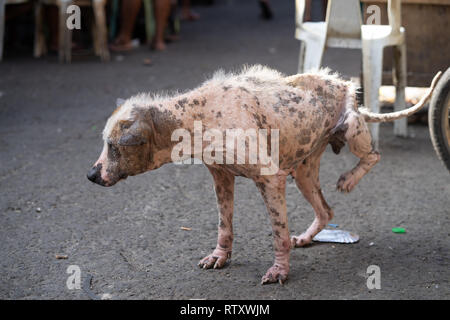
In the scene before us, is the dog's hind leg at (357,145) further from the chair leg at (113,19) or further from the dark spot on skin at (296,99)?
the chair leg at (113,19)

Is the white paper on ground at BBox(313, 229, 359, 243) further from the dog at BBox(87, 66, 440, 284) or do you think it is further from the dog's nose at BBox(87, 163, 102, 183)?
the dog's nose at BBox(87, 163, 102, 183)

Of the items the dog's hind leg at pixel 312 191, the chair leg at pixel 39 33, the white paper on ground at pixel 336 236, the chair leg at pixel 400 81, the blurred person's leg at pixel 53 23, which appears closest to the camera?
the dog's hind leg at pixel 312 191

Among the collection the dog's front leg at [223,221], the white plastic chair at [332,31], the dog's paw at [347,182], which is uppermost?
the white plastic chair at [332,31]

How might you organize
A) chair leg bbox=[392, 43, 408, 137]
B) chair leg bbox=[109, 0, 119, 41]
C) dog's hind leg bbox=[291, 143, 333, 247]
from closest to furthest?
1. dog's hind leg bbox=[291, 143, 333, 247]
2. chair leg bbox=[392, 43, 408, 137]
3. chair leg bbox=[109, 0, 119, 41]

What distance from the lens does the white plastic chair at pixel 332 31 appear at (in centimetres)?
463

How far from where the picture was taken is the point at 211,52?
866 centimetres

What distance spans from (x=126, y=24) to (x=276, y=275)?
21.1 feet

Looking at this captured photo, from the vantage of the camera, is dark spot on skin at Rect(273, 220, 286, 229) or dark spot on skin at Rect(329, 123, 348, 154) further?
dark spot on skin at Rect(329, 123, 348, 154)

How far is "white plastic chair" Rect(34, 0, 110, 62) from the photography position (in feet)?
25.1

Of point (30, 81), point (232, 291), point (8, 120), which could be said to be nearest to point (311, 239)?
point (232, 291)

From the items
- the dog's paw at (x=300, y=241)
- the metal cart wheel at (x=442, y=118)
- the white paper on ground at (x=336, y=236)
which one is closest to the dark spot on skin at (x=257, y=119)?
the dog's paw at (x=300, y=241)

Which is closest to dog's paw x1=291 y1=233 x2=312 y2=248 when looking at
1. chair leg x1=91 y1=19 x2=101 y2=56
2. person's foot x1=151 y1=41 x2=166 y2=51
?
chair leg x1=91 y1=19 x2=101 y2=56

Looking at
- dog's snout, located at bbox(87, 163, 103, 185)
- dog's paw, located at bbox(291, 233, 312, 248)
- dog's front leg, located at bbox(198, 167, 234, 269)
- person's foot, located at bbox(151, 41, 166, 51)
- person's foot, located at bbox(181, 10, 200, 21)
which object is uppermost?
person's foot, located at bbox(181, 10, 200, 21)

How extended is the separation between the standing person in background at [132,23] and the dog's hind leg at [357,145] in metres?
5.75
